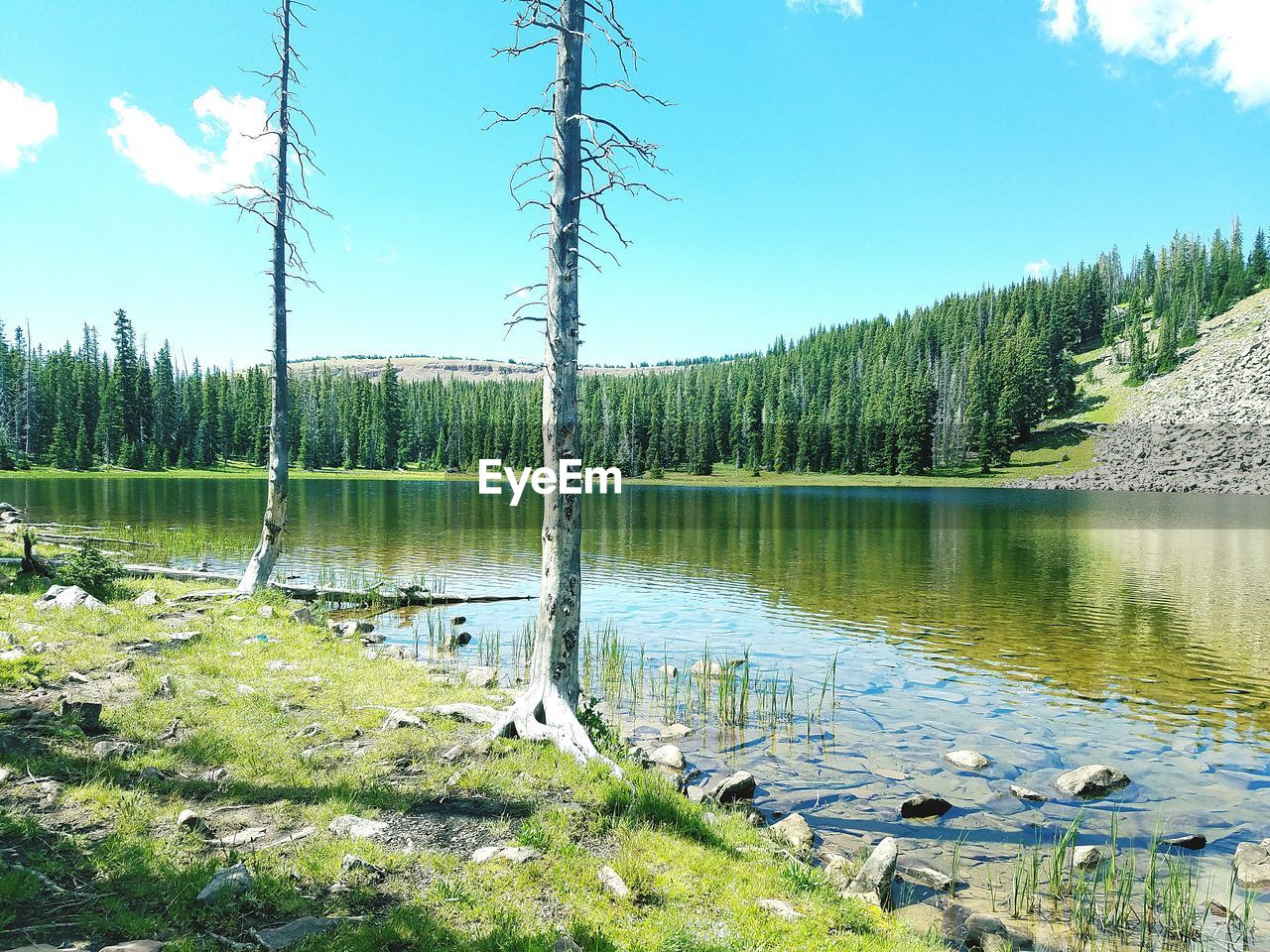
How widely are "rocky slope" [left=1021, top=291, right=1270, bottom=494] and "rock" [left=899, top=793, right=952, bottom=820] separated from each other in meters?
124

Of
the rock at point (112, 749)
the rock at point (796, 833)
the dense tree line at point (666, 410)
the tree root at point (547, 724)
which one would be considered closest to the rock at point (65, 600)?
the rock at point (112, 749)

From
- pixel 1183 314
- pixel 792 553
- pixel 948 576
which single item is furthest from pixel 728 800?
pixel 1183 314

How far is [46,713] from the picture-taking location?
8.41 metres

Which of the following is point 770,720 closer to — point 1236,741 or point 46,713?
point 1236,741

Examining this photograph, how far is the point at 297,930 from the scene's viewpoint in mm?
5043

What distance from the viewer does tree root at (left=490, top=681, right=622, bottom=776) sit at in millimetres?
9352

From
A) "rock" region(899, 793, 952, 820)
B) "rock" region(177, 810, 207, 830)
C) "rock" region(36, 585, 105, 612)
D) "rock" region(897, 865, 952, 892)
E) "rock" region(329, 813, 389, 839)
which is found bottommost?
"rock" region(899, 793, 952, 820)

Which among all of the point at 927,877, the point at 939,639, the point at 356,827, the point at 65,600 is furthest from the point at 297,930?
the point at 939,639

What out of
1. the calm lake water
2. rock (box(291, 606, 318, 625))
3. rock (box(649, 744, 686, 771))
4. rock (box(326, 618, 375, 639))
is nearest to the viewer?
the calm lake water

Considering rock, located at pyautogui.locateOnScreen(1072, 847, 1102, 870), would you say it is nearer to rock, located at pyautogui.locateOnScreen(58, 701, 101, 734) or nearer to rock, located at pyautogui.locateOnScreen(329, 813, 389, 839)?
rock, located at pyautogui.locateOnScreen(329, 813, 389, 839)

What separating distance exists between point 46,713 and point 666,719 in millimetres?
9990

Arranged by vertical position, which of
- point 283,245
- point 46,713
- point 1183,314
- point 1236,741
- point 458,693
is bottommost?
point 1236,741

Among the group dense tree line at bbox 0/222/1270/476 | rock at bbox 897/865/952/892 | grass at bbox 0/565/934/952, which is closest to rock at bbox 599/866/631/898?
grass at bbox 0/565/934/952

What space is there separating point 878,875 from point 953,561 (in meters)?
33.1
